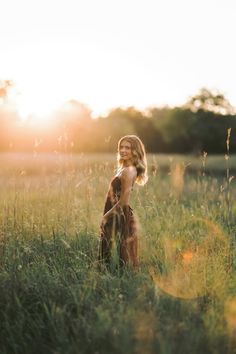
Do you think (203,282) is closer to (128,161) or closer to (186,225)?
(128,161)

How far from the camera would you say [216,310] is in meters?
3.48

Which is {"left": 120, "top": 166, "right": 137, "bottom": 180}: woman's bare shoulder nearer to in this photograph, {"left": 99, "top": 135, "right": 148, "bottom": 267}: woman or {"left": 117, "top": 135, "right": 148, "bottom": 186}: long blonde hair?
{"left": 99, "top": 135, "right": 148, "bottom": 267}: woman

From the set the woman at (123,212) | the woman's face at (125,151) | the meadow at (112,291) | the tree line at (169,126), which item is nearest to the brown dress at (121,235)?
the woman at (123,212)

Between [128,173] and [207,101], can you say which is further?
[207,101]

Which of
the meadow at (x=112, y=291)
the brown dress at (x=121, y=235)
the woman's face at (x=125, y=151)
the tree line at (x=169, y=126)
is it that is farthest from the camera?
the tree line at (x=169, y=126)

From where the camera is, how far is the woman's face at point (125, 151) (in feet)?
16.1

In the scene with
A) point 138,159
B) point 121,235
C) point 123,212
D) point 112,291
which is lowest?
point 112,291

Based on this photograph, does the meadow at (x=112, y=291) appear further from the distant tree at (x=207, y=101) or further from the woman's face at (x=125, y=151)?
the distant tree at (x=207, y=101)

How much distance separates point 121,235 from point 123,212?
23cm

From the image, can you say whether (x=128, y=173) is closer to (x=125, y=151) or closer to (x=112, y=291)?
(x=125, y=151)

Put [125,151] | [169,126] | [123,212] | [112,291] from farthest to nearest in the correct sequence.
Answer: [169,126]
[125,151]
[123,212]
[112,291]

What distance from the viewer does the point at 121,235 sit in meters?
4.74

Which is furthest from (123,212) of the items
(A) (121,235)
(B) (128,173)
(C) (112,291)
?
(C) (112,291)

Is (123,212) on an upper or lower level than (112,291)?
upper
